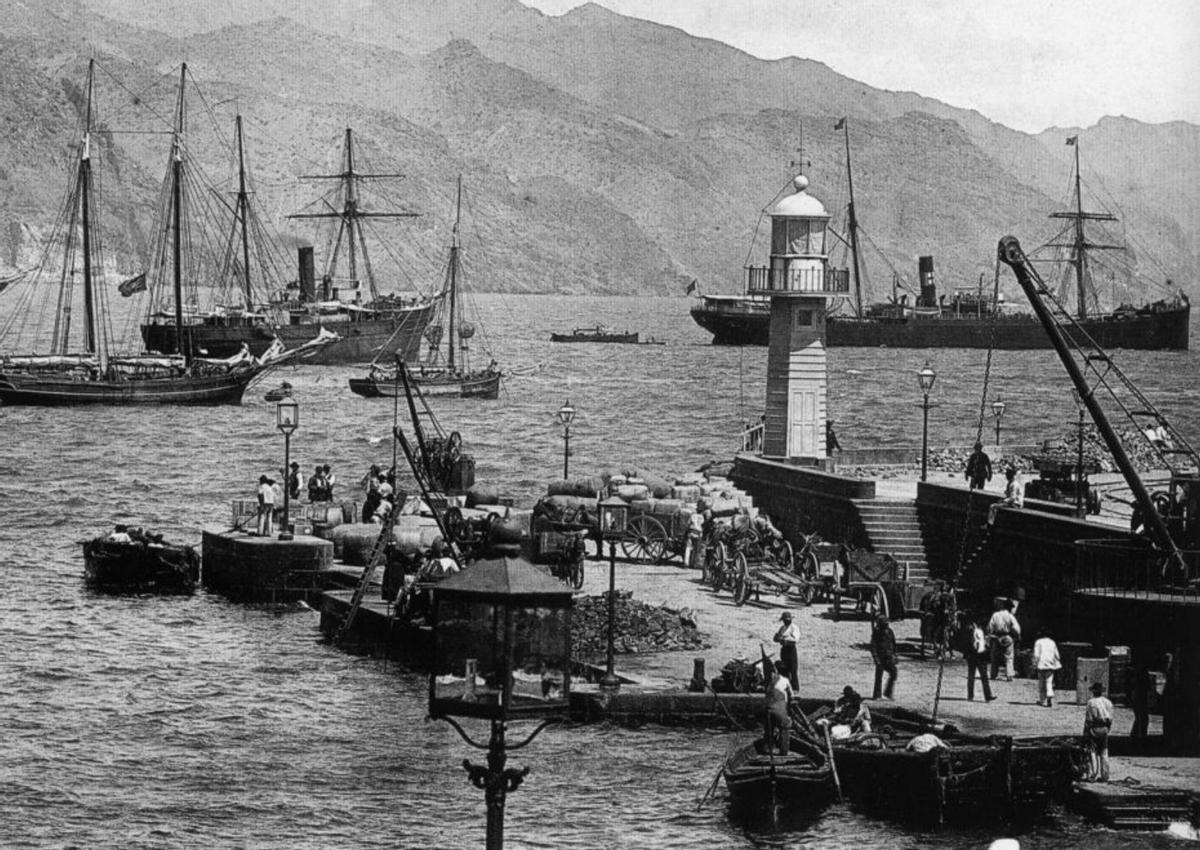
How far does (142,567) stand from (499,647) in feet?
107

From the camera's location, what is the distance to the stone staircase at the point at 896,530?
1569 inches

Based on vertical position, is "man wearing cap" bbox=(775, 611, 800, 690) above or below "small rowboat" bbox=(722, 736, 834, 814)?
above

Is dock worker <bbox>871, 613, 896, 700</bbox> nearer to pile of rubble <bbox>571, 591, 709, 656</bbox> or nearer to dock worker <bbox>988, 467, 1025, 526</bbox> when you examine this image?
pile of rubble <bbox>571, 591, 709, 656</bbox>

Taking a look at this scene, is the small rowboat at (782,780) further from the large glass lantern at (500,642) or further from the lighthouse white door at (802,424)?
the lighthouse white door at (802,424)

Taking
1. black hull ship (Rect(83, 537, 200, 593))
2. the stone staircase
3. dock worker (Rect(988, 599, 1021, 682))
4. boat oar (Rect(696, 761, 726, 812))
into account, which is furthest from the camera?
black hull ship (Rect(83, 537, 200, 593))

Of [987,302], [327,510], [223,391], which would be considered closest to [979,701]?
[327,510]

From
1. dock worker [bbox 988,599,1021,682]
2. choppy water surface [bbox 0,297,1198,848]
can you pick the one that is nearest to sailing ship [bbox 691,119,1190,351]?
choppy water surface [bbox 0,297,1198,848]

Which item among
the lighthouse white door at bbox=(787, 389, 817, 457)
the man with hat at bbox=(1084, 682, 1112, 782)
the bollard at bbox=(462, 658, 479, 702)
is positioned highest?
the lighthouse white door at bbox=(787, 389, 817, 457)

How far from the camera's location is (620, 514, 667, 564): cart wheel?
140 feet

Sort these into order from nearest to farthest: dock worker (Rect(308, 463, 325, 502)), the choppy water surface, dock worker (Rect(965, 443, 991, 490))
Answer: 1. the choppy water surface
2. dock worker (Rect(965, 443, 991, 490))
3. dock worker (Rect(308, 463, 325, 502))

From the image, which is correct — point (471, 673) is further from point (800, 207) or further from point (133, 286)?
point (133, 286)

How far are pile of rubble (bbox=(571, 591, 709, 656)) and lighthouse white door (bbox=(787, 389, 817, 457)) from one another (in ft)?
39.2

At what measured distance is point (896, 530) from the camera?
4075cm

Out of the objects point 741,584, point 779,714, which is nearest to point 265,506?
point 741,584
